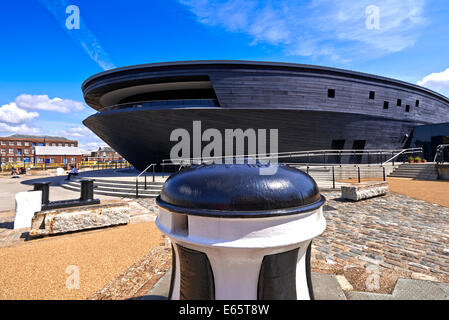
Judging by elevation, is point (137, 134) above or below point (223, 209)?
above

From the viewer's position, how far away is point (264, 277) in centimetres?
159

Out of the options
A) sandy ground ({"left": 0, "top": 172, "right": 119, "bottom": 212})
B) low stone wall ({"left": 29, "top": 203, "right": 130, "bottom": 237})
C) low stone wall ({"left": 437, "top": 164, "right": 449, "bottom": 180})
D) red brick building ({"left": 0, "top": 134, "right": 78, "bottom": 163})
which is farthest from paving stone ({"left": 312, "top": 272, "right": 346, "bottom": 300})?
red brick building ({"left": 0, "top": 134, "right": 78, "bottom": 163})

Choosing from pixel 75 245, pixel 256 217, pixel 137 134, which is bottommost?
pixel 75 245

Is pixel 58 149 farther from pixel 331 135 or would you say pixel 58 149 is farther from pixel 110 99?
pixel 331 135

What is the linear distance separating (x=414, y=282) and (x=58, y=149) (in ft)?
248

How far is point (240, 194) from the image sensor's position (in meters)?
1.52

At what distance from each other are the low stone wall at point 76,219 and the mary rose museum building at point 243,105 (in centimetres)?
950

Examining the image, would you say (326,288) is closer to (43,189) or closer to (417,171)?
(43,189)

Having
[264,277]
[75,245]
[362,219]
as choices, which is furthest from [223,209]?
[362,219]

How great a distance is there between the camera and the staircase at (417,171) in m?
14.8

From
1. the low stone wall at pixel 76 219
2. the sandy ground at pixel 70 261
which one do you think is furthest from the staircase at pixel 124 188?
the sandy ground at pixel 70 261

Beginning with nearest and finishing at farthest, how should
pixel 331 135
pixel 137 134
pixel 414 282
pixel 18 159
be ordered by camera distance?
pixel 414 282, pixel 137 134, pixel 331 135, pixel 18 159

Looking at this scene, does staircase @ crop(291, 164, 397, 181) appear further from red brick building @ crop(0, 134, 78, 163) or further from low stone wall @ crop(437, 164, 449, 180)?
red brick building @ crop(0, 134, 78, 163)

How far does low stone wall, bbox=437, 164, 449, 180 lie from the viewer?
13.9 meters
